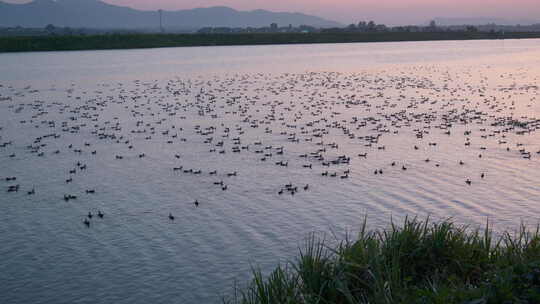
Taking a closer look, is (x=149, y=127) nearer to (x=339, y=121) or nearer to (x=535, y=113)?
(x=339, y=121)

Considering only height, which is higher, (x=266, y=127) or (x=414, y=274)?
(x=414, y=274)

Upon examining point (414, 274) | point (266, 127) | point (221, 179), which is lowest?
point (221, 179)

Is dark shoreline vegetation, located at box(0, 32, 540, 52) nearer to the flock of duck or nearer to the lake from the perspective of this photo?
the flock of duck

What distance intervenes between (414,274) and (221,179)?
14047 millimetres

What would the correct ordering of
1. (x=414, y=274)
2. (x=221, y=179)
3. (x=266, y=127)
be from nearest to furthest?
(x=414, y=274) → (x=221, y=179) → (x=266, y=127)

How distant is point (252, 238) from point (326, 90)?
42.0m

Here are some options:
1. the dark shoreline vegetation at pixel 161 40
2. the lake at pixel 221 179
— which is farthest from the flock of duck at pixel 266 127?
the dark shoreline vegetation at pixel 161 40

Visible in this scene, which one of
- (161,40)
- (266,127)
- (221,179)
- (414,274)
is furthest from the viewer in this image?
(161,40)

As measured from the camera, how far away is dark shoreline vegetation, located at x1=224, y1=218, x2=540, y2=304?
10.5m

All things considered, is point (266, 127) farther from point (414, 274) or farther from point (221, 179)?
point (414, 274)

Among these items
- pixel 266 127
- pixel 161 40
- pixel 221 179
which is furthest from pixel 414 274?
pixel 161 40

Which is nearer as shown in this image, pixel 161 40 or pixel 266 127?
pixel 266 127

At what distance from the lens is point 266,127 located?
3841 cm

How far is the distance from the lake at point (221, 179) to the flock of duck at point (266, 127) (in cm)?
16
